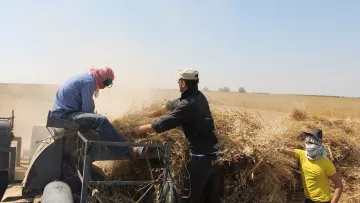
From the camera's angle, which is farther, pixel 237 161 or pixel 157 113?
pixel 157 113

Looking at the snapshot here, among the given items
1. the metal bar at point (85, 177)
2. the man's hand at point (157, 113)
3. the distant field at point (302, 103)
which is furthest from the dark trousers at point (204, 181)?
the distant field at point (302, 103)

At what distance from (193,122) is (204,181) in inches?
31.6

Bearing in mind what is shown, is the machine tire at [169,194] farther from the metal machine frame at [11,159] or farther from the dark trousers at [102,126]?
the metal machine frame at [11,159]

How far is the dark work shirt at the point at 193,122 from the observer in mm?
4887

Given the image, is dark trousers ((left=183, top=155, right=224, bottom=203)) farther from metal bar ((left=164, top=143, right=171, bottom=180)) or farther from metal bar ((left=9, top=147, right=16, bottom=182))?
metal bar ((left=9, top=147, right=16, bottom=182))

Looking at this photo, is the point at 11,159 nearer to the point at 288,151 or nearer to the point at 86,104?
the point at 86,104

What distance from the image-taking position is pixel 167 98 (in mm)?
6684

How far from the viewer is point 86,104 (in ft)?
17.5

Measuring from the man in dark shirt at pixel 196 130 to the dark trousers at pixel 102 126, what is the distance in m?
0.41

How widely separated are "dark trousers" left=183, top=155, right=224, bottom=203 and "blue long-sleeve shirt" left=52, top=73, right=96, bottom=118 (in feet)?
5.56

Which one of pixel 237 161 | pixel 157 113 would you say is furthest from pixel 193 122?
pixel 157 113

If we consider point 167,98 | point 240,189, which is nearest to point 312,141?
point 240,189

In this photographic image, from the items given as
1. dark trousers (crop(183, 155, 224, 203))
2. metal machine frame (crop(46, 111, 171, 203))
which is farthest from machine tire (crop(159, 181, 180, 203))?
dark trousers (crop(183, 155, 224, 203))

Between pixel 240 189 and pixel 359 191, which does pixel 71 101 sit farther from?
pixel 359 191
